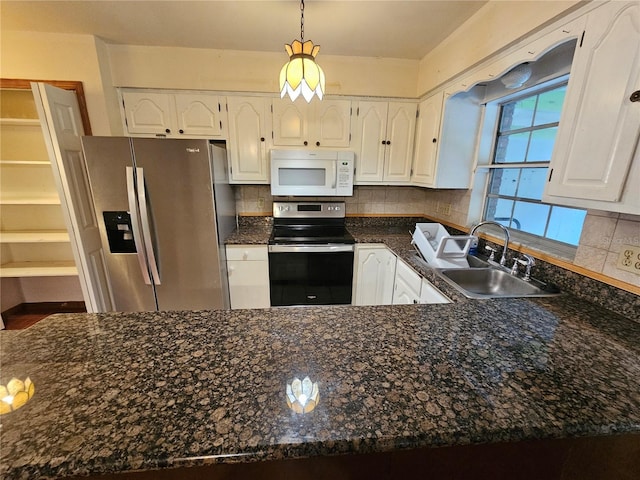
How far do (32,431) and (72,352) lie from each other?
0.27 m

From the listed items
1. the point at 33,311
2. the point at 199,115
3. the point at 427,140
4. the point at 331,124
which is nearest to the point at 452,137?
the point at 427,140

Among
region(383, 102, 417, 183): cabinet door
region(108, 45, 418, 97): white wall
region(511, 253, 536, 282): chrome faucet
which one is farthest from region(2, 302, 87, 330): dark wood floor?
region(511, 253, 536, 282): chrome faucet

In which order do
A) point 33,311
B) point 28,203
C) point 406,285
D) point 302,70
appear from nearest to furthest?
1. point 302,70
2. point 406,285
3. point 28,203
4. point 33,311

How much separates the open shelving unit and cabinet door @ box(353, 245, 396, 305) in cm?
261

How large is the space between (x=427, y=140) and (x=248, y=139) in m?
1.63

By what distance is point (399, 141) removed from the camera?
8.22 feet

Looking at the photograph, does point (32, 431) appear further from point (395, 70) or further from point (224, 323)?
point (395, 70)

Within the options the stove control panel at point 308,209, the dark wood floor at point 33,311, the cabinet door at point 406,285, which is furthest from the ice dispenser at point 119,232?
the cabinet door at point 406,285

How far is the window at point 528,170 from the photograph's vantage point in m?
1.52

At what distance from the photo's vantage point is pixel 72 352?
715mm

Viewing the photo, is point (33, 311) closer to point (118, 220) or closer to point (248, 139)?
point (118, 220)

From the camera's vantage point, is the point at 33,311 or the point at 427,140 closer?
the point at 427,140

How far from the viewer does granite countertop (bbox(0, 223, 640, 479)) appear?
0.48 m

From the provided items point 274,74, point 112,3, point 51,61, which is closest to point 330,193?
point 274,74
